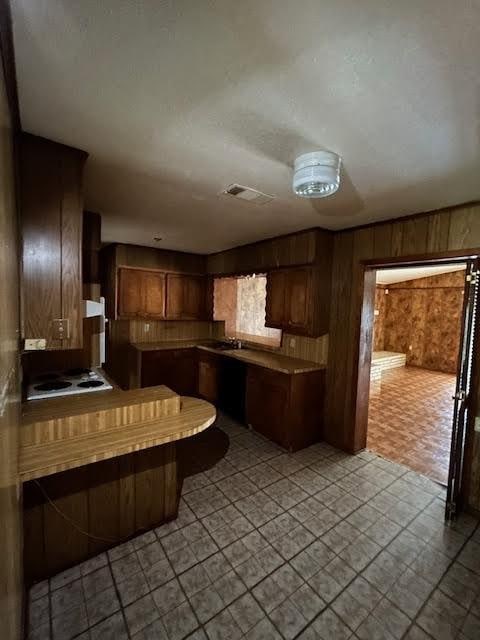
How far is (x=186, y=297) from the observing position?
191 inches

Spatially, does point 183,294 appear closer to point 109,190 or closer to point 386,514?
point 109,190

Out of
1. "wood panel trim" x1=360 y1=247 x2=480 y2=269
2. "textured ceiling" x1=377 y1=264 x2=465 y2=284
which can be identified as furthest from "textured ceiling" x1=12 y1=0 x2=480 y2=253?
"textured ceiling" x1=377 y1=264 x2=465 y2=284

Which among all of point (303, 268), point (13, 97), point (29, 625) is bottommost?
point (29, 625)

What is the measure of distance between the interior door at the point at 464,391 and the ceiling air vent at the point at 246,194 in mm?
1741

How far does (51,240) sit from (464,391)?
314 cm

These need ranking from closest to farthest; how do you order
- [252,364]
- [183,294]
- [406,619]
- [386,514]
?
[406,619] < [386,514] < [252,364] < [183,294]

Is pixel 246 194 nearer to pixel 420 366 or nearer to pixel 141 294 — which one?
pixel 141 294

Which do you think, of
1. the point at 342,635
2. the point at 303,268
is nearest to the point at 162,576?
the point at 342,635

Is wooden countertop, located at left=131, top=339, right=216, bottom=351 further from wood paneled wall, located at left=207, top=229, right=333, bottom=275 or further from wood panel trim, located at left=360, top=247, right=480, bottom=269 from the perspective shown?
wood panel trim, located at left=360, top=247, right=480, bottom=269

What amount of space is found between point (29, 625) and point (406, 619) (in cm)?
193

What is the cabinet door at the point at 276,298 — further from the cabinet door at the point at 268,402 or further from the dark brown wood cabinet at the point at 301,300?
the cabinet door at the point at 268,402

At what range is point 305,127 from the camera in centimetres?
134

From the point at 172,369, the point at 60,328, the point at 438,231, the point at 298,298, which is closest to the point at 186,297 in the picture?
the point at 172,369

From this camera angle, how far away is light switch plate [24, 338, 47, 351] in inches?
61.3
